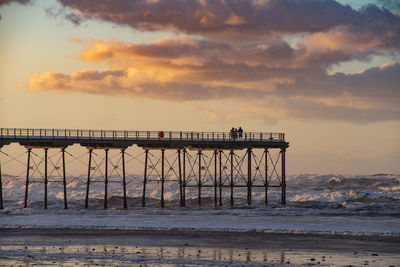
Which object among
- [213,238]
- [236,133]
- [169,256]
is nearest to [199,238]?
[213,238]

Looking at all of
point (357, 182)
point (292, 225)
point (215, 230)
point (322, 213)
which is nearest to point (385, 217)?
point (322, 213)

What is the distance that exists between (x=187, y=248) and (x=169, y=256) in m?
2.60

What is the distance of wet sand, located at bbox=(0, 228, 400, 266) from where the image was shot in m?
25.3

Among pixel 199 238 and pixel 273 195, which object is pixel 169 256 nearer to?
pixel 199 238

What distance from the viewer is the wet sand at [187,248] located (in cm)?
2530

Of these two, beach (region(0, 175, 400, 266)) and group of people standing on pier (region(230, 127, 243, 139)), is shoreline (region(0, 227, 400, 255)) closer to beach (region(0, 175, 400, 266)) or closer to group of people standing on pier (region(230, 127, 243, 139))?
beach (region(0, 175, 400, 266))

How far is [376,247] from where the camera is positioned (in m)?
30.1

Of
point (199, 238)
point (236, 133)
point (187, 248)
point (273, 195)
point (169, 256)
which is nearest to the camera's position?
point (169, 256)

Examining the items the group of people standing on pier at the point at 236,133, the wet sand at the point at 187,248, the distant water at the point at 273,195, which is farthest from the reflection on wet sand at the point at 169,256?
the group of people standing on pier at the point at 236,133

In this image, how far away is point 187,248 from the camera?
2900 cm

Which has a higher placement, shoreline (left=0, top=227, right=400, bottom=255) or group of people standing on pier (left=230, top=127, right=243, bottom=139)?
group of people standing on pier (left=230, top=127, right=243, bottom=139)

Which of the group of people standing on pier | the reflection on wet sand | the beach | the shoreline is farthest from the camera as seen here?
the group of people standing on pier

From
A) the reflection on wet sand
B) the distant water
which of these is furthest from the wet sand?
the distant water

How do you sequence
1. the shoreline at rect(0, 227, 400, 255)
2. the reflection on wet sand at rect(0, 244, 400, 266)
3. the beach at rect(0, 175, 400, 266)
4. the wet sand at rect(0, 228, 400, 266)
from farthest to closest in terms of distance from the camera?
1. the shoreline at rect(0, 227, 400, 255)
2. the beach at rect(0, 175, 400, 266)
3. the wet sand at rect(0, 228, 400, 266)
4. the reflection on wet sand at rect(0, 244, 400, 266)
